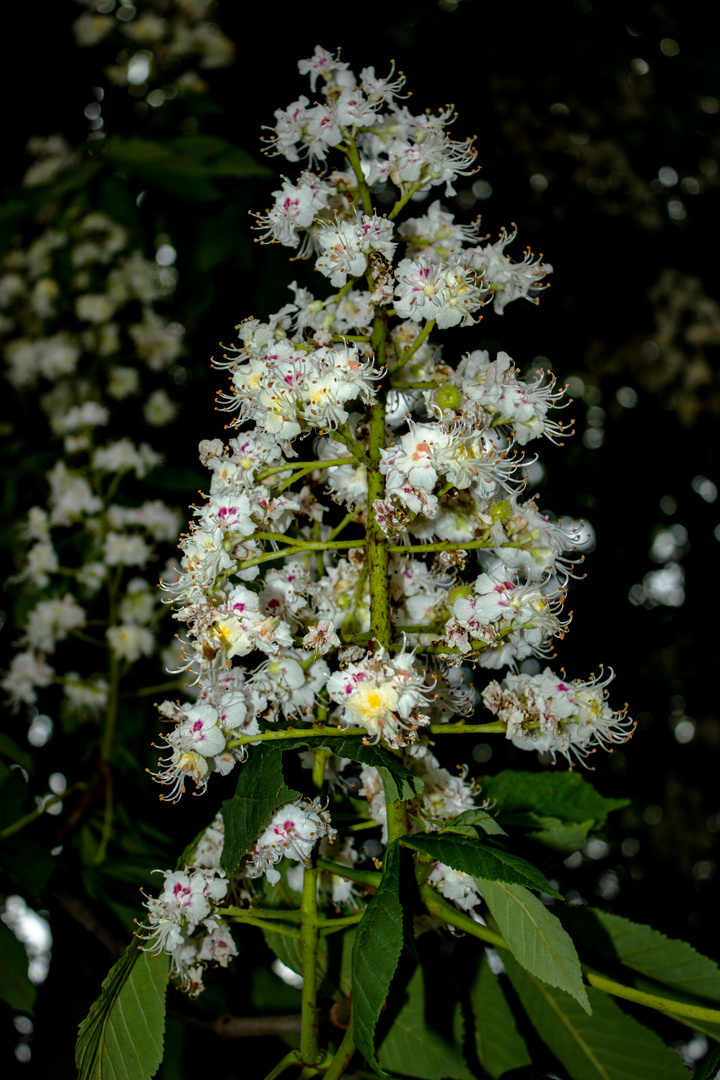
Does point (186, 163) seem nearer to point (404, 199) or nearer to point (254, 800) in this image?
point (404, 199)

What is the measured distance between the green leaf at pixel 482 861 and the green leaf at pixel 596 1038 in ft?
1.49

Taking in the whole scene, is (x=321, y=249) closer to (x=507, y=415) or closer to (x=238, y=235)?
(x=507, y=415)

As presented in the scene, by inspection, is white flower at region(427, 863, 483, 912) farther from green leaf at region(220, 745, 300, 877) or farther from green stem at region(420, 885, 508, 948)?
green leaf at region(220, 745, 300, 877)

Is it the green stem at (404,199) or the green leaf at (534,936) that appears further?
the green stem at (404,199)

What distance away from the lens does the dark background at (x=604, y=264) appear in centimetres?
241

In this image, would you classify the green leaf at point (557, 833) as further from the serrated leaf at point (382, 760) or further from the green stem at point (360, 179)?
the green stem at point (360, 179)

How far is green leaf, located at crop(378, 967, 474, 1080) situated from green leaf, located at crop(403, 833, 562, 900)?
392 millimetres

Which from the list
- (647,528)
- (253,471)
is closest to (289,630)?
(253,471)

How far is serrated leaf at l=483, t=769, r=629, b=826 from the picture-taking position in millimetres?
1037

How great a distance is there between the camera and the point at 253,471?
83 cm

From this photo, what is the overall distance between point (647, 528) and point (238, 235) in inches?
92.2

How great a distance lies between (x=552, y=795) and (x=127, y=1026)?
546 mm

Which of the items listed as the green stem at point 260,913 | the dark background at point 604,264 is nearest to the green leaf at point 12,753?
the dark background at point 604,264

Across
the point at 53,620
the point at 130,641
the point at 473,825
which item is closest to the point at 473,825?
the point at 473,825
